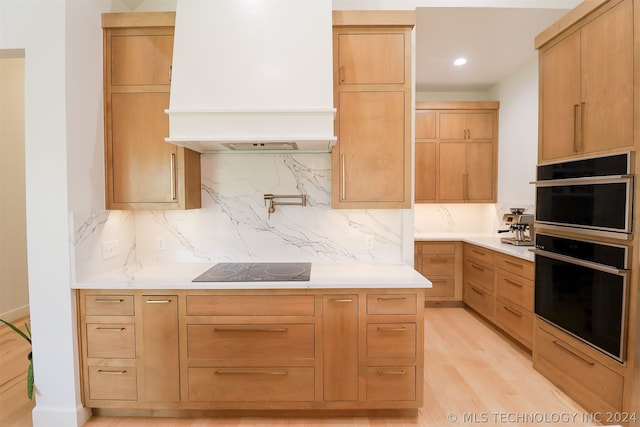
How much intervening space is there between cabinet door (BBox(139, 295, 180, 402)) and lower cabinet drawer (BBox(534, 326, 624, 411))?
8.45ft

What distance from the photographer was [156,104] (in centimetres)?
224

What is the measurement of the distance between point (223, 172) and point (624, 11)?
2.67 m

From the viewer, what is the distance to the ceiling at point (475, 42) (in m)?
2.84

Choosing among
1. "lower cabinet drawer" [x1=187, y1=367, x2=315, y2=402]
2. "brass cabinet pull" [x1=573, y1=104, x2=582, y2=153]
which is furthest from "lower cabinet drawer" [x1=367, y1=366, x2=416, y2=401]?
"brass cabinet pull" [x1=573, y1=104, x2=582, y2=153]

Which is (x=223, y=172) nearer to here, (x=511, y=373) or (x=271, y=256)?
(x=271, y=256)

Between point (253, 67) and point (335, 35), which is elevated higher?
point (335, 35)

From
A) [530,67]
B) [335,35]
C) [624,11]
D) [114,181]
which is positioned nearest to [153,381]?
[114,181]

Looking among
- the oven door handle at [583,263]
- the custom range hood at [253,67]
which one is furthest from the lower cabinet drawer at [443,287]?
the custom range hood at [253,67]

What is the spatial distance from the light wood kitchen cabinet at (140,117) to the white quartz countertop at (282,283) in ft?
1.50

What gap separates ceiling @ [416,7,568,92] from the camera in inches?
112

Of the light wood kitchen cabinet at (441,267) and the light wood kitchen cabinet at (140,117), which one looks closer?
the light wood kitchen cabinet at (140,117)

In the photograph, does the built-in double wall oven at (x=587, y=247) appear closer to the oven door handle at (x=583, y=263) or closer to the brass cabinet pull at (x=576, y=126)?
the oven door handle at (x=583, y=263)

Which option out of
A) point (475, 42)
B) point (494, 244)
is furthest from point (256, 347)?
point (475, 42)

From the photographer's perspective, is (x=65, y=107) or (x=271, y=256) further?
(x=271, y=256)
